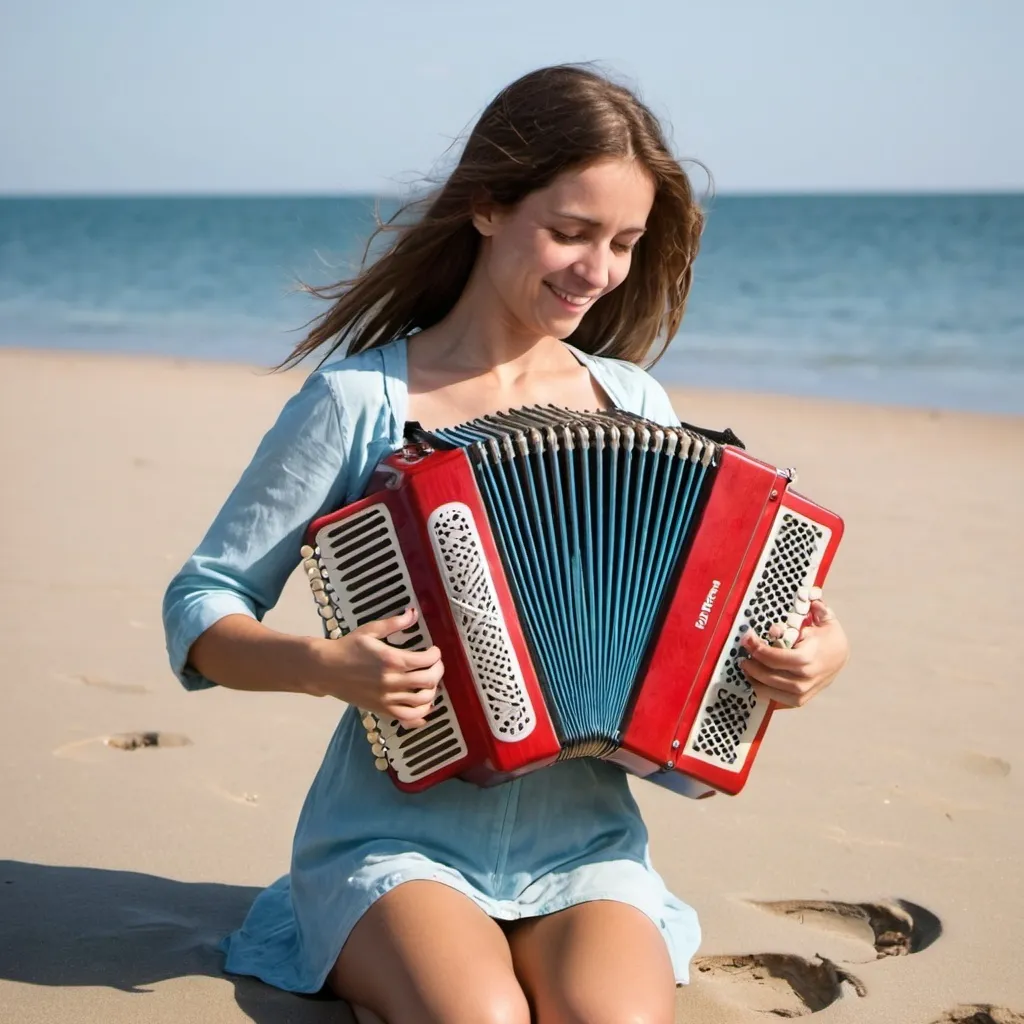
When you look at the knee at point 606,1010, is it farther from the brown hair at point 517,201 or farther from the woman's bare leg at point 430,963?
the brown hair at point 517,201

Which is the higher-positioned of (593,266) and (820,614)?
(593,266)

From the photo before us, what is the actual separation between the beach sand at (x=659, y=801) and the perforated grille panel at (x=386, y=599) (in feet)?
1.68

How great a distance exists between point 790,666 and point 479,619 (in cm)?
53

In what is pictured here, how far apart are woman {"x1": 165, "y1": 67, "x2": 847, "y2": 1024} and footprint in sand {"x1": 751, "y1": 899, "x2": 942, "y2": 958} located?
0.57 meters

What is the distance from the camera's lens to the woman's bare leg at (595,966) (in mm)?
2273

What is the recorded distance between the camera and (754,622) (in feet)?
8.36

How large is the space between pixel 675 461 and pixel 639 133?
59cm

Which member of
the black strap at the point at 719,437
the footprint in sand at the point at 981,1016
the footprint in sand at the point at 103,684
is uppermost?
the black strap at the point at 719,437

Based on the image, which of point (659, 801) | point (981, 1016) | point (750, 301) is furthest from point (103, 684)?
point (750, 301)

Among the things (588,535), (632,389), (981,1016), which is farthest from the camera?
(632,389)

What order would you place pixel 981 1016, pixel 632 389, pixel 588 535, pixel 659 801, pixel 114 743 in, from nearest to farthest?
pixel 588 535 → pixel 981 1016 → pixel 632 389 → pixel 659 801 → pixel 114 743

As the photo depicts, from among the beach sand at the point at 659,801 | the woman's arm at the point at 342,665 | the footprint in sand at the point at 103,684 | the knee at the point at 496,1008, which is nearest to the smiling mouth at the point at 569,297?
the woman's arm at the point at 342,665

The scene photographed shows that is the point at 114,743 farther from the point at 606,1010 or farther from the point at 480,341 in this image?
the point at 606,1010

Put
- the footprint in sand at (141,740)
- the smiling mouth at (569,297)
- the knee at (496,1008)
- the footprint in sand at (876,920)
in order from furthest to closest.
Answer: the footprint in sand at (141,740) → the footprint in sand at (876,920) → the smiling mouth at (569,297) → the knee at (496,1008)
